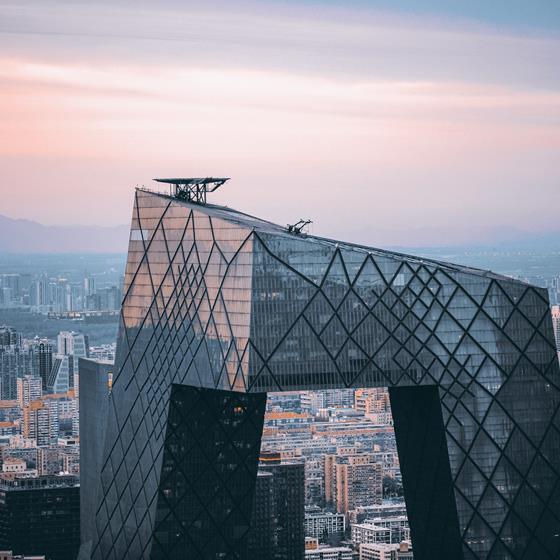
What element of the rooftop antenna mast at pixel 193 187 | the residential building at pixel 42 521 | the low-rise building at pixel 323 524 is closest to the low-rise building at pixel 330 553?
the low-rise building at pixel 323 524

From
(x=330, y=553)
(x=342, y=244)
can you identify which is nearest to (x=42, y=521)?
(x=330, y=553)

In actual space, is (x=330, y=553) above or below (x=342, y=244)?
below

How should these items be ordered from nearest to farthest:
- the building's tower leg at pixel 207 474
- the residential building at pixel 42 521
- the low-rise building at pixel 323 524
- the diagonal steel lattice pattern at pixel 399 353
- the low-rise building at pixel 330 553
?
the diagonal steel lattice pattern at pixel 399 353 < the building's tower leg at pixel 207 474 < the residential building at pixel 42 521 < the low-rise building at pixel 330 553 < the low-rise building at pixel 323 524

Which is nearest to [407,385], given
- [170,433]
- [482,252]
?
[170,433]

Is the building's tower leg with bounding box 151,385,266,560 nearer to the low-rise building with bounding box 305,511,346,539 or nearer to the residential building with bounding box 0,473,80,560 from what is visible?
the residential building with bounding box 0,473,80,560

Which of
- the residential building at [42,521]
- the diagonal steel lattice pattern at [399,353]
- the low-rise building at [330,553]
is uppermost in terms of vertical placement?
the diagonal steel lattice pattern at [399,353]

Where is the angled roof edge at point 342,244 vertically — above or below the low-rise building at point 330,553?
above

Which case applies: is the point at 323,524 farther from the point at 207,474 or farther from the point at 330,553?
the point at 207,474

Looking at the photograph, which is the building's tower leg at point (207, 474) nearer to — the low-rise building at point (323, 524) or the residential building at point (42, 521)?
the residential building at point (42, 521)

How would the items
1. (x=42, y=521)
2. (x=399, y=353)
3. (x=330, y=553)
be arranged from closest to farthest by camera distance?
(x=399, y=353) → (x=42, y=521) → (x=330, y=553)
